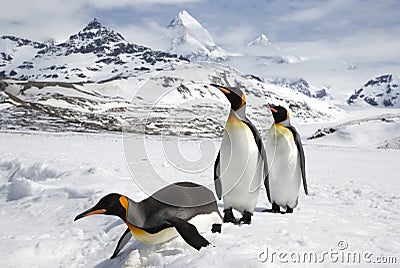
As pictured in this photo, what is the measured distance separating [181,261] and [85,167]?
7.31 meters

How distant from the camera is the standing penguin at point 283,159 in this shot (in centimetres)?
650

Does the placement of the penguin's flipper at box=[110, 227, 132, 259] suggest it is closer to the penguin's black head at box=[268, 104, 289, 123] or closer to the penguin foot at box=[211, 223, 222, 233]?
the penguin foot at box=[211, 223, 222, 233]

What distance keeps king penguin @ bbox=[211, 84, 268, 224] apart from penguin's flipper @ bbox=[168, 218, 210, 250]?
1.48 metres

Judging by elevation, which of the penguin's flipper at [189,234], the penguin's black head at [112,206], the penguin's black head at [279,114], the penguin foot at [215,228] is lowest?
the penguin foot at [215,228]

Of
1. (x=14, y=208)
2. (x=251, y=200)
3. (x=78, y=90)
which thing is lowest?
(x=14, y=208)

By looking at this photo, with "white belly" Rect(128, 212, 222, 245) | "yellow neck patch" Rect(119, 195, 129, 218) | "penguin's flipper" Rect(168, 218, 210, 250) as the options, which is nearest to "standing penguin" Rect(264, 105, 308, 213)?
"white belly" Rect(128, 212, 222, 245)

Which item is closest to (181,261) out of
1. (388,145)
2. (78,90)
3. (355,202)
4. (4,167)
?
(355,202)

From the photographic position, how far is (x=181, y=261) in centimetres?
360

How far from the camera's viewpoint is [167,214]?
4.21 metres

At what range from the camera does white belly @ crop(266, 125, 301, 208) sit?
21.3 ft

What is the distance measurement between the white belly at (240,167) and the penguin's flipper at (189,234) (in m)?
1.54

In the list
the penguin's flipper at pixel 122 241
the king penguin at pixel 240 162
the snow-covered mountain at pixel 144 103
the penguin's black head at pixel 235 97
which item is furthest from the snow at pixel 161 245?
the penguin's black head at pixel 235 97

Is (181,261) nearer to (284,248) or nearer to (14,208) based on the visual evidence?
(284,248)

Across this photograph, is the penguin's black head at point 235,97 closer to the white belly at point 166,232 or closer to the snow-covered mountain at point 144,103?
the snow-covered mountain at point 144,103
